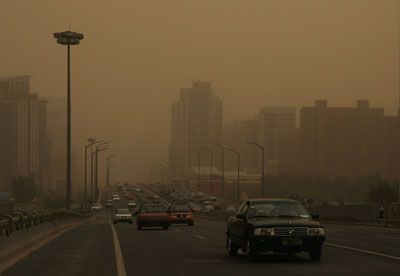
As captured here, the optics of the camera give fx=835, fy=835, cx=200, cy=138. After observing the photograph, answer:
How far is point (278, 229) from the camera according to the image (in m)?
17.8

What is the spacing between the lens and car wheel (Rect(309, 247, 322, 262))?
18.3m

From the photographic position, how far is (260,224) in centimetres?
1795

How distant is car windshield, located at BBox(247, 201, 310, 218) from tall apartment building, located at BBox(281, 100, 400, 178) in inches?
6157

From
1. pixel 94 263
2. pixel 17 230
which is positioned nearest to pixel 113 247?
pixel 17 230

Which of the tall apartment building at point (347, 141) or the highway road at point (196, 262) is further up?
the tall apartment building at point (347, 141)

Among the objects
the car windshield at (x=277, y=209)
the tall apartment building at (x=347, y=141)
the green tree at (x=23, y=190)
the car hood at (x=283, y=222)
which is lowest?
the green tree at (x=23, y=190)

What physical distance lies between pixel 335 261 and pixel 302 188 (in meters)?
156

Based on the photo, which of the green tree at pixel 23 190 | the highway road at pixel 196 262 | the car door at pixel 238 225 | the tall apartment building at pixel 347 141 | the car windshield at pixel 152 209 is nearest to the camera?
the highway road at pixel 196 262

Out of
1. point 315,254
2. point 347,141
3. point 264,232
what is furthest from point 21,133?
point 264,232

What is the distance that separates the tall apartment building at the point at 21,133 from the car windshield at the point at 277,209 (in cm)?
15525

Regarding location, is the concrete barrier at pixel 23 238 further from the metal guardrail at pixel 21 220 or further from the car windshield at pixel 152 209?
the car windshield at pixel 152 209

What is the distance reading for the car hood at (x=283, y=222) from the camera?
58.5 feet

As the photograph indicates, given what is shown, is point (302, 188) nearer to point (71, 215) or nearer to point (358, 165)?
A: point (358, 165)

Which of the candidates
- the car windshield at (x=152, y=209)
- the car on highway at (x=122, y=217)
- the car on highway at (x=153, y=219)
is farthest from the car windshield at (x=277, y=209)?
the car on highway at (x=122, y=217)
